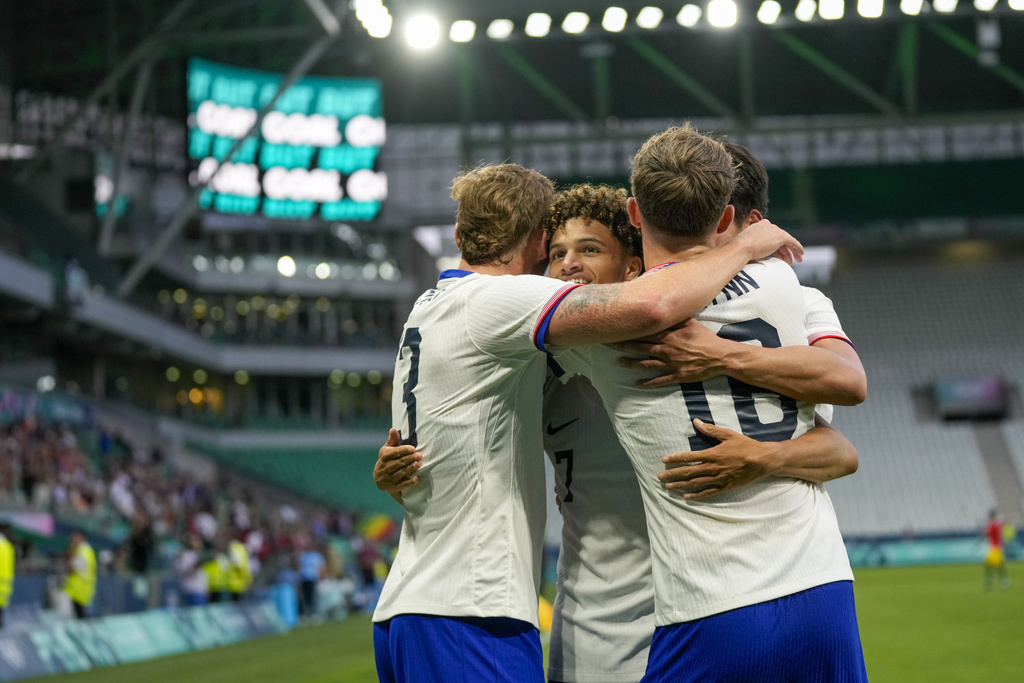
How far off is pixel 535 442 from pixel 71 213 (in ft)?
135

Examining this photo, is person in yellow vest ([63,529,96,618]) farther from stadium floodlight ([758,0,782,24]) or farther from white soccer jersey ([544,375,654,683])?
white soccer jersey ([544,375,654,683])

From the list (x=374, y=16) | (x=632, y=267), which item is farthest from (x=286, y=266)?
(x=632, y=267)

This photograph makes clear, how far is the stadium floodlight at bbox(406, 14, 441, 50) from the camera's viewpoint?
13.3m

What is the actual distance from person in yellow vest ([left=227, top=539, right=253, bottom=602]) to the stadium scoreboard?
18578 mm

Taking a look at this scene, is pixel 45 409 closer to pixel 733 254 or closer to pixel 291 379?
pixel 291 379

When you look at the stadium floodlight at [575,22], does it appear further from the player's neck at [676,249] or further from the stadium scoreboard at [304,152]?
the stadium scoreboard at [304,152]

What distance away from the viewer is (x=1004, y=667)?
374 inches

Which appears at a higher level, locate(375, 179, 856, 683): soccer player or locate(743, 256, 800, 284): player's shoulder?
locate(743, 256, 800, 284): player's shoulder

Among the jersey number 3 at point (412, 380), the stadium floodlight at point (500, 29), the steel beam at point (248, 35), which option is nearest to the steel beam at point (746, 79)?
the stadium floodlight at point (500, 29)

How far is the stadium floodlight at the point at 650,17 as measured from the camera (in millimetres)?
13741

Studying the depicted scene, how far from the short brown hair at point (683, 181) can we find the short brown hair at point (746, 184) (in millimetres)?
376

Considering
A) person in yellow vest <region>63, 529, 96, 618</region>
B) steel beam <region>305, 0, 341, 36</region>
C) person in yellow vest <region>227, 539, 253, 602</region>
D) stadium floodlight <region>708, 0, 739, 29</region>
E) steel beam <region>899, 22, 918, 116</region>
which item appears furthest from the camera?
steel beam <region>305, 0, 341, 36</region>

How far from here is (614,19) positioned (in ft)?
45.0

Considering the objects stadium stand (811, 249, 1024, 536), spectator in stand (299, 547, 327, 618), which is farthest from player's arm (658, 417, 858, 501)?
stadium stand (811, 249, 1024, 536)
